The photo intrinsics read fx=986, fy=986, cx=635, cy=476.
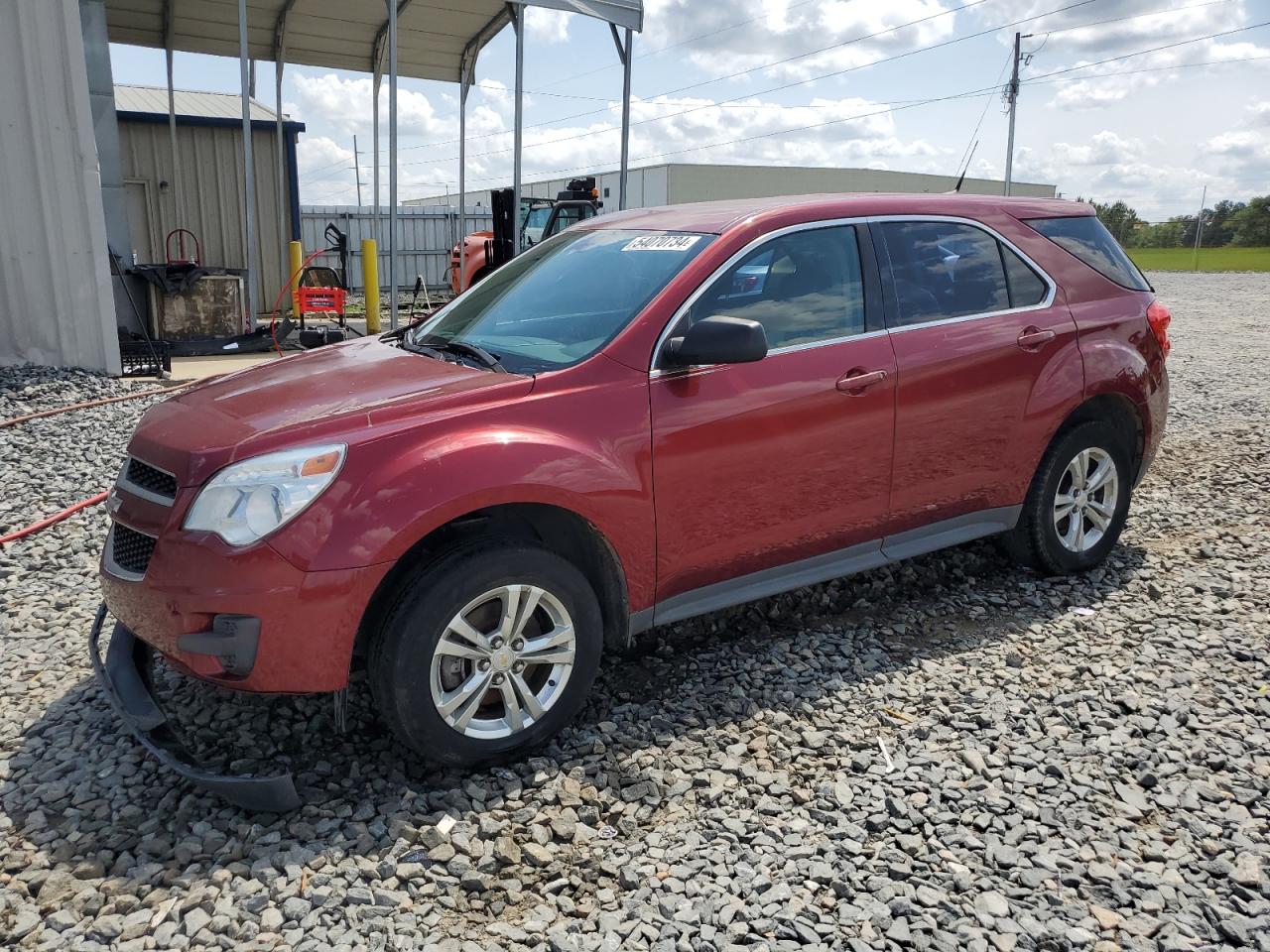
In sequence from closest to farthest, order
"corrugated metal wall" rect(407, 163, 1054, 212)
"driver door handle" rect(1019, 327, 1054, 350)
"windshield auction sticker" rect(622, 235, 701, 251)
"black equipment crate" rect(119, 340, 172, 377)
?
"windshield auction sticker" rect(622, 235, 701, 251) < "driver door handle" rect(1019, 327, 1054, 350) < "black equipment crate" rect(119, 340, 172, 377) < "corrugated metal wall" rect(407, 163, 1054, 212)

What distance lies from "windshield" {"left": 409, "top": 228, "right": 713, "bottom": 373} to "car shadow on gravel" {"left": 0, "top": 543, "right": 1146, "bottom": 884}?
4.51 feet

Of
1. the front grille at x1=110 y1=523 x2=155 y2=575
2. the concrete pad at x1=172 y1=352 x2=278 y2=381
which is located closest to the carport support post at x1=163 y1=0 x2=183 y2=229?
the concrete pad at x1=172 y1=352 x2=278 y2=381

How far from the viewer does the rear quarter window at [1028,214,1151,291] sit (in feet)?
15.8

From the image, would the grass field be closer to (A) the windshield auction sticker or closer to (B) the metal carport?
(B) the metal carport

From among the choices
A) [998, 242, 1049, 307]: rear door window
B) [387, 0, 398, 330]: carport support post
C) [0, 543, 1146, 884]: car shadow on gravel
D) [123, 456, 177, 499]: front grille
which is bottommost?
[0, 543, 1146, 884]: car shadow on gravel

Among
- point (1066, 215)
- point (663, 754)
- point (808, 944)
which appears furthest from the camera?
point (1066, 215)

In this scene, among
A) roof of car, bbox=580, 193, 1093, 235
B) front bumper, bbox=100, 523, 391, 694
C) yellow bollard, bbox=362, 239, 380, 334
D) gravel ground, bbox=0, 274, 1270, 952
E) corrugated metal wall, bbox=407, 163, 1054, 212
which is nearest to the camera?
gravel ground, bbox=0, 274, 1270, 952

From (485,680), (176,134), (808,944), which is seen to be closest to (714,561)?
(485,680)

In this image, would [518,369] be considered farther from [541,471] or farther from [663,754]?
[663,754]

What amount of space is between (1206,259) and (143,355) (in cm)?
5138

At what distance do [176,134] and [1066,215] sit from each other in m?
18.7

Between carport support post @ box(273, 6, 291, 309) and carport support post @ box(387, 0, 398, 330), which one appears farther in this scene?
carport support post @ box(273, 6, 291, 309)

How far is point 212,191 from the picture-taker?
19.7 meters

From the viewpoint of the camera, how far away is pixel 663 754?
341 cm
